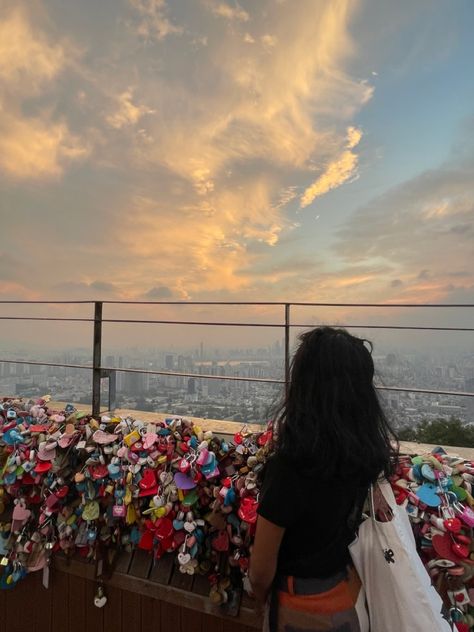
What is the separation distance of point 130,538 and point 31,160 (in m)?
3.43

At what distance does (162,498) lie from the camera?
1.59 metres

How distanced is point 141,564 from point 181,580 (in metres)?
0.24

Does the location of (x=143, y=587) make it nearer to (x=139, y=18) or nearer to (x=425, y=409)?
(x=425, y=409)

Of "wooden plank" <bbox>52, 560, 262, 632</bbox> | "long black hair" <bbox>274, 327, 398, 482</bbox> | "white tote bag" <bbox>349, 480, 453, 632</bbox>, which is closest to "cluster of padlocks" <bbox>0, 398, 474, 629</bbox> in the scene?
"wooden plank" <bbox>52, 560, 262, 632</bbox>

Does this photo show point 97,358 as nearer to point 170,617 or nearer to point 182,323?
point 182,323

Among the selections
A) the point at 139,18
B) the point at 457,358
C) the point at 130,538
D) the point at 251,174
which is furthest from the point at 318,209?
the point at 130,538

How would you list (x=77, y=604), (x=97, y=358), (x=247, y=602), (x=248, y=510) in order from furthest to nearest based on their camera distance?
(x=97, y=358), (x=77, y=604), (x=247, y=602), (x=248, y=510)

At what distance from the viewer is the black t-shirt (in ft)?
2.43

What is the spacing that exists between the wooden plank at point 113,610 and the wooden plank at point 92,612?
0.03 m

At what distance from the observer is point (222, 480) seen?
5.25 ft

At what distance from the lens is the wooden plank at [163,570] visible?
165 centimetres

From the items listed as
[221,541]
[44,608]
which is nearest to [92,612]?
[44,608]

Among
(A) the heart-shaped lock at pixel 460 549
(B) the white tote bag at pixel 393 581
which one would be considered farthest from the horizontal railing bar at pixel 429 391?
(B) the white tote bag at pixel 393 581

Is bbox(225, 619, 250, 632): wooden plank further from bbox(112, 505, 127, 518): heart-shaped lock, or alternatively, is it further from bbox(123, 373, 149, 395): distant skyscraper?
bbox(123, 373, 149, 395): distant skyscraper
